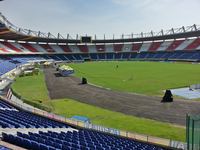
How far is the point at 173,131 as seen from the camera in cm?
2467

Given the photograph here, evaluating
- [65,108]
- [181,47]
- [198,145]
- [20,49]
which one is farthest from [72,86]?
[181,47]

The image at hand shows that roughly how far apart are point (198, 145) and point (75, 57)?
139097 millimetres

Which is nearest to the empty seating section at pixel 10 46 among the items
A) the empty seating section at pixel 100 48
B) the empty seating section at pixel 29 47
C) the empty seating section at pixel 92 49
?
the empty seating section at pixel 29 47

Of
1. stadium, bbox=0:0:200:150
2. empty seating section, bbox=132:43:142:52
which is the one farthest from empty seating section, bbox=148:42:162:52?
stadium, bbox=0:0:200:150

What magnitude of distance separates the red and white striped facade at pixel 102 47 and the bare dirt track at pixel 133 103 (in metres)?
68.9

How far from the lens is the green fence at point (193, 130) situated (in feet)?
38.9

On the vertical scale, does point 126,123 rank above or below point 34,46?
below

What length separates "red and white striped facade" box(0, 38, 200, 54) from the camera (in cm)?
12356

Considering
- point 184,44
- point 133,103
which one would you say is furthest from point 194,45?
point 133,103

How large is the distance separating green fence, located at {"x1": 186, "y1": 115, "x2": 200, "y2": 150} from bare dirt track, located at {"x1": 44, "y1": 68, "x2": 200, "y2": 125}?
15.2 meters

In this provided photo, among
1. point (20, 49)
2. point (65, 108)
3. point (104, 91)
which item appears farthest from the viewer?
point (20, 49)

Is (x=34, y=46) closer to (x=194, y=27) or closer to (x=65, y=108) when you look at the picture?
(x=194, y=27)

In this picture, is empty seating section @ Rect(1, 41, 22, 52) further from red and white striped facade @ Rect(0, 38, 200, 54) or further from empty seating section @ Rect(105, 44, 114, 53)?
empty seating section @ Rect(105, 44, 114, 53)

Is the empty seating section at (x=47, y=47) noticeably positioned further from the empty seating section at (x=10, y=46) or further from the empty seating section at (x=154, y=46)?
the empty seating section at (x=154, y=46)
